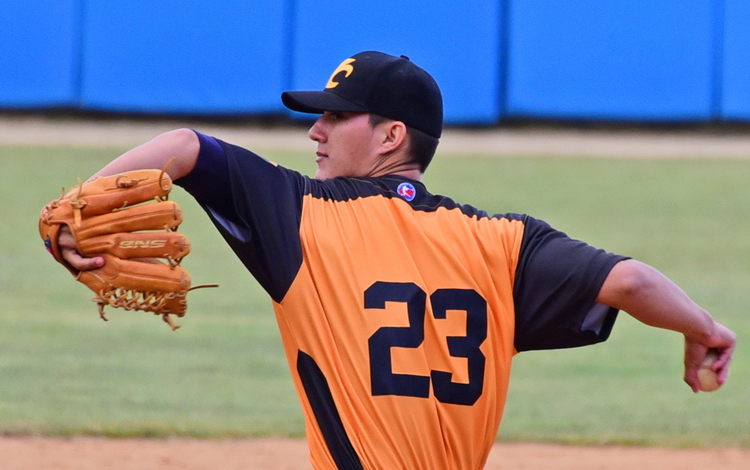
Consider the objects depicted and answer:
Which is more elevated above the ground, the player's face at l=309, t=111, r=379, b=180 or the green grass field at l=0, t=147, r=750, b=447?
the player's face at l=309, t=111, r=379, b=180

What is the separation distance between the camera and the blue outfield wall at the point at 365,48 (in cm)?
1292

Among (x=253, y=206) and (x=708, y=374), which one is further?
(x=708, y=374)

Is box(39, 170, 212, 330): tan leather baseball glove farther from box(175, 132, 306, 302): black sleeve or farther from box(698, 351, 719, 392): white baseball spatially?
box(698, 351, 719, 392): white baseball

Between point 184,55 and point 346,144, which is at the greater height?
point 184,55

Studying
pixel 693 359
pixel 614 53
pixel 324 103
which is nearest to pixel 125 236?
pixel 324 103

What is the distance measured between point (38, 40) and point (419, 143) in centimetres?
1161

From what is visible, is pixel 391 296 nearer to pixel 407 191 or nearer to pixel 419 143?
pixel 407 191

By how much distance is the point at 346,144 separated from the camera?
233 cm

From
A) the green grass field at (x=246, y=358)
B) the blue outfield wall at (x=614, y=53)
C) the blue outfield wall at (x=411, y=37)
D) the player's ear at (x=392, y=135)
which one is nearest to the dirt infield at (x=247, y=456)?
the green grass field at (x=246, y=358)

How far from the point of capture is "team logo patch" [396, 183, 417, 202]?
2.24 m

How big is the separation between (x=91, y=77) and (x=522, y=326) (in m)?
11.7

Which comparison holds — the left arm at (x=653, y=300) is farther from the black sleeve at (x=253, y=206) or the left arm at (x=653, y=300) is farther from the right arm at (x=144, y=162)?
the right arm at (x=144, y=162)

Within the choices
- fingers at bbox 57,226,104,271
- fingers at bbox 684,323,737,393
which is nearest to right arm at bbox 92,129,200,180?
fingers at bbox 57,226,104,271

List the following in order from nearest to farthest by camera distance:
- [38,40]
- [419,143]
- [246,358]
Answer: [419,143] → [246,358] → [38,40]
